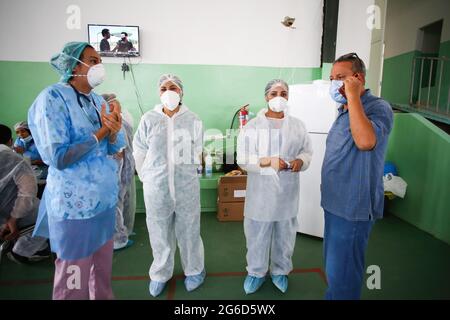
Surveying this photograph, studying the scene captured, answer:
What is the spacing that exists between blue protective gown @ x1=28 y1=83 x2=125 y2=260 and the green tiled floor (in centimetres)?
80

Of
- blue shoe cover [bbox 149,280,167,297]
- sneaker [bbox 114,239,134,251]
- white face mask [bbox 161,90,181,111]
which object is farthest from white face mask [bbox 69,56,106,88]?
sneaker [bbox 114,239,134,251]

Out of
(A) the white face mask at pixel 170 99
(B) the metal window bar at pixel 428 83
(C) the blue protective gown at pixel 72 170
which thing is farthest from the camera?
(B) the metal window bar at pixel 428 83

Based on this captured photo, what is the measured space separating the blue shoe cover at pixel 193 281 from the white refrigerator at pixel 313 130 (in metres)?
1.23

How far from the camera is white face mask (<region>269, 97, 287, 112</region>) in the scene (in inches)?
73.1

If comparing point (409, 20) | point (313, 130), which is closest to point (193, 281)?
point (313, 130)

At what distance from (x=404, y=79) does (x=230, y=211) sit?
4541 mm

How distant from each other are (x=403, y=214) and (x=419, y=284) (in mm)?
1398

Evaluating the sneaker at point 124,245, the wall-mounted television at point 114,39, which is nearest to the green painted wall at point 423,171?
the sneaker at point 124,245

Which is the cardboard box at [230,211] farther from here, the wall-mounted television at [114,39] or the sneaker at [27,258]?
the wall-mounted television at [114,39]

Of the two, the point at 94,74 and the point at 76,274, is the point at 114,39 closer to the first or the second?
the point at 94,74

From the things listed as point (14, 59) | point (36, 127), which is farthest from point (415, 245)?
point (14, 59)

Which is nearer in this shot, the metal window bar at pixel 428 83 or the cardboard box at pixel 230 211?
the cardboard box at pixel 230 211

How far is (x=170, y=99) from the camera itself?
185 cm

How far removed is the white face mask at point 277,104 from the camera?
1.86 meters
